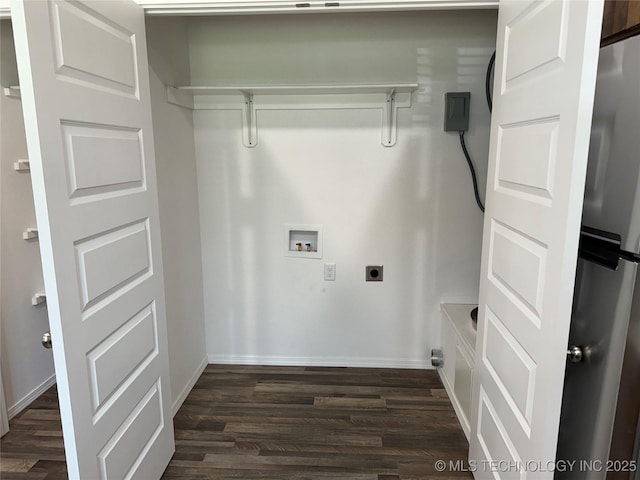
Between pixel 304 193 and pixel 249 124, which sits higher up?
pixel 249 124

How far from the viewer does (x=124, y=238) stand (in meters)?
1.53

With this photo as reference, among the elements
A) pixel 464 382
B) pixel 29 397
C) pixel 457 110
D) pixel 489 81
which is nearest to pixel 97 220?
pixel 29 397

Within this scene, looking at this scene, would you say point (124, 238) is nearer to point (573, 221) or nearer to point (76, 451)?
point (76, 451)

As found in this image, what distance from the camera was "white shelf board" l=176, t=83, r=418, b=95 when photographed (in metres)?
2.25

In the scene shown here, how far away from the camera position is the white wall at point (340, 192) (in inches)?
97.9

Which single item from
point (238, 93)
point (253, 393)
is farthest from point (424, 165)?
point (253, 393)

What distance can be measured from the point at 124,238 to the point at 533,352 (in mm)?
1393

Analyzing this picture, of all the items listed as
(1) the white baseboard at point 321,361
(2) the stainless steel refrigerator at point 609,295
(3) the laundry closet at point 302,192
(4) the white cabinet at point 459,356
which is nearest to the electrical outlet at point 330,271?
(3) the laundry closet at point 302,192

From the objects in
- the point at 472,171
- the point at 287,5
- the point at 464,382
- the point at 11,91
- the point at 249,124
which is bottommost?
the point at 464,382

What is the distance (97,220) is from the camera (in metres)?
1.36

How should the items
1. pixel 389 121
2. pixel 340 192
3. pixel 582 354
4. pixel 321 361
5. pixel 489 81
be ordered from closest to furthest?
pixel 582 354, pixel 489 81, pixel 389 121, pixel 340 192, pixel 321 361

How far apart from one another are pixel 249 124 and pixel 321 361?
1.60m

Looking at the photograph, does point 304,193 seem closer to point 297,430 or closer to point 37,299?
point 297,430

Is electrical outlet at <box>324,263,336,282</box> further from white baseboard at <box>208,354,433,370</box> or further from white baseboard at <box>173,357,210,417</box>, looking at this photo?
white baseboard at <box>173,357,210,417</box>
